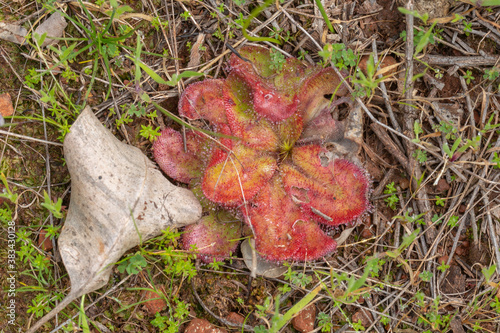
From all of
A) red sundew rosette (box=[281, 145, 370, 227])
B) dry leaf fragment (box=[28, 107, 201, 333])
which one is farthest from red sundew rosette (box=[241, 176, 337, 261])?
dry leaf fragment (box=[28, 107, 201, 333])

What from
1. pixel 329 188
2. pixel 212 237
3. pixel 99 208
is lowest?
pixel 212 237

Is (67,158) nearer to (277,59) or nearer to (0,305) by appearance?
(0,305)

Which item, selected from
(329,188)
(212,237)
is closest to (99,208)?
(212,237)

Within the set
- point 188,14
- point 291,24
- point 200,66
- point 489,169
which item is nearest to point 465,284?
point 489,169

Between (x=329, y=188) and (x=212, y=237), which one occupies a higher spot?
(x=329, y=188)

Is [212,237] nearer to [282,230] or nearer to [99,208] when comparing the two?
[282,230]

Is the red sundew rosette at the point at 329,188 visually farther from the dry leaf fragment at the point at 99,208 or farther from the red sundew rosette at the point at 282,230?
the dry leaf fragment at the point at 99,208

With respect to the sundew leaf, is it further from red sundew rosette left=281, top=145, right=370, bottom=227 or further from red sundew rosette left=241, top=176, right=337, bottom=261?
red sundew rosette left=281, top=145, right=370, bottom=227

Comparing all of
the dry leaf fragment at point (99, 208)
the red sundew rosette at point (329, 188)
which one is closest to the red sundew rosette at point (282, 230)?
the red sundew rosette at point (329, 188)
